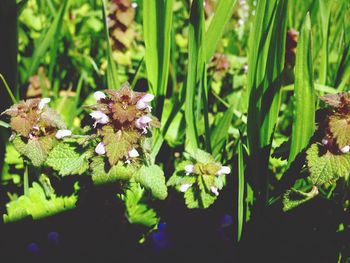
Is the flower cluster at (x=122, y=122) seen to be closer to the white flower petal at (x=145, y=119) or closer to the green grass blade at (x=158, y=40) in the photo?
the white flower petal at (x=145, y=119)

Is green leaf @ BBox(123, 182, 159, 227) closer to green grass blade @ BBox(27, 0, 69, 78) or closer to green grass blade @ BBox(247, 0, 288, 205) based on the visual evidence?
green grass blade @ BBox(247, 0, 288, 205)

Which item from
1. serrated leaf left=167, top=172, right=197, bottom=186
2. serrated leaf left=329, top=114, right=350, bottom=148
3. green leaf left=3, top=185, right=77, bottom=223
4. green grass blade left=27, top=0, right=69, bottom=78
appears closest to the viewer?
serrated leaf left=329, top=114, right=350, bottom=148

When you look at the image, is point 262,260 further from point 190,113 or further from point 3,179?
point 3,179

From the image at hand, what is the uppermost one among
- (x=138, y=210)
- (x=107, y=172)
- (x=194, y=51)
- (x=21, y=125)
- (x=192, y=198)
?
(x=194, y=51)

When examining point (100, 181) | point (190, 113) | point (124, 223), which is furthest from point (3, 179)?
point (190, 113)

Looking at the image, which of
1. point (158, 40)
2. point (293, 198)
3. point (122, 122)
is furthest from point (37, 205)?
point (293, 198)

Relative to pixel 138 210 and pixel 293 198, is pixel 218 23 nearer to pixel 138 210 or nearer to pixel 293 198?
pixel 293 198

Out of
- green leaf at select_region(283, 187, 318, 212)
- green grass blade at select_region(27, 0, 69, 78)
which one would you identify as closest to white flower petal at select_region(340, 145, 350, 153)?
green leaf at select_region(283, 187, 318, 212)
